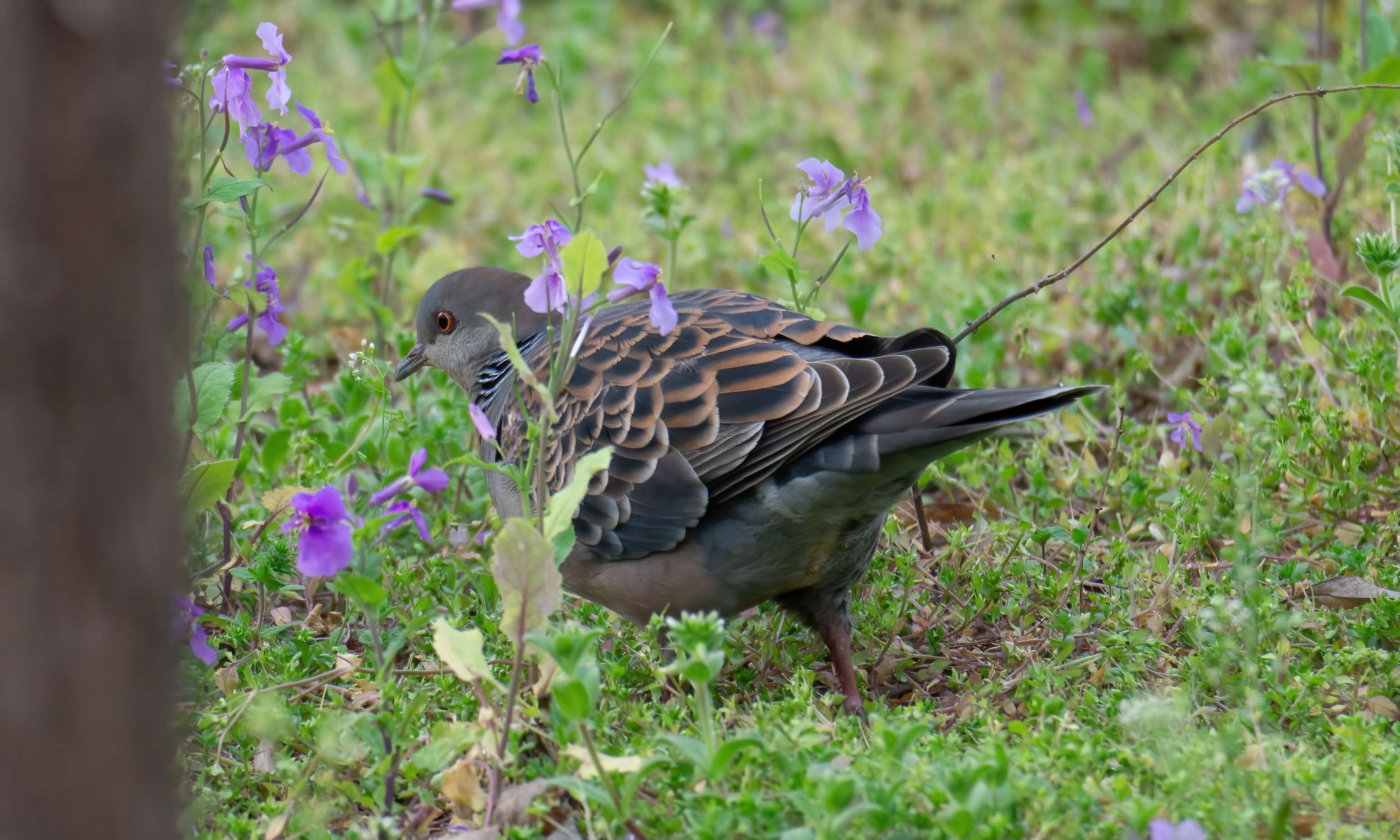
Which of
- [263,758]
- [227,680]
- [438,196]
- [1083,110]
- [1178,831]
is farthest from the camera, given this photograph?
[1083,110]

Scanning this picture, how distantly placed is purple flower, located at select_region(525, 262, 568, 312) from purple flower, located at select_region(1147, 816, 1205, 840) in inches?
63.8

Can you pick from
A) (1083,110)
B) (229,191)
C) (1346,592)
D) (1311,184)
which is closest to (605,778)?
(229,191)

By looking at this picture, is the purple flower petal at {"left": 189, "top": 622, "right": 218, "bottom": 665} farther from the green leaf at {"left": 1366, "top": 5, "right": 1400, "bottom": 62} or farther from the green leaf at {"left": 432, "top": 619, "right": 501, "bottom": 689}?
the green leaf at {"left": 1366, "top": 5, "right": 1400, "bottom": 62}

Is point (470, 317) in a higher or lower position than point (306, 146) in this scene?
lower

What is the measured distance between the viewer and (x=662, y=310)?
9.85 ft

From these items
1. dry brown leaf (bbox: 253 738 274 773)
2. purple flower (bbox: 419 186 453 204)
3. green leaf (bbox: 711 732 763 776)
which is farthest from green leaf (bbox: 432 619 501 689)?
purple flower (bbox: 419 186 453 204)

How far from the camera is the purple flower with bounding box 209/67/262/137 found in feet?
11.2

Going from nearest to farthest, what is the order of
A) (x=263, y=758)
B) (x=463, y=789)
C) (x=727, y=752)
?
(x=727, y=752)
(x=463, y=789)
(x=263, y=758)

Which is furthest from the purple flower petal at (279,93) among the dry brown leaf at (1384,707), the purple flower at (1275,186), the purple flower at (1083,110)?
the purple flower at (1083,110)

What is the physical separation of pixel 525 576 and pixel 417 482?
38 centimetres

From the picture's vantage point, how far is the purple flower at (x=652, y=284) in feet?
9.66

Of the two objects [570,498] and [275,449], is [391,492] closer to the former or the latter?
[570,498]

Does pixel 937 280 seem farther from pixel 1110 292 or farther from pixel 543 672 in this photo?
pixel 543 672

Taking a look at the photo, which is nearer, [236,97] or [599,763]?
[599,763]
